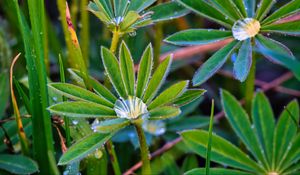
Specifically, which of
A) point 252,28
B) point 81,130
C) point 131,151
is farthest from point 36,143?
point 252,28

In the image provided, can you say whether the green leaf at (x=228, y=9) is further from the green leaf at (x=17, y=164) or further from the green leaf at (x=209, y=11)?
the green leaf at (x=17, y=164)

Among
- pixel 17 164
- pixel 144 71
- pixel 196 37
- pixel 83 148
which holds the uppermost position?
pixel 196 37

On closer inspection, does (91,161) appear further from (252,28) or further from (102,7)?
(252,28)

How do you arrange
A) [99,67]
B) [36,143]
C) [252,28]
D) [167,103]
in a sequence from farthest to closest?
[99,67], [36,143], [252,28], [167,103]

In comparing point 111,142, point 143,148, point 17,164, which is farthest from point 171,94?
point 17,164

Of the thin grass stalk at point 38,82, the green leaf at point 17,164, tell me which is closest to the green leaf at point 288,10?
the thin grass stalk at point 38,82

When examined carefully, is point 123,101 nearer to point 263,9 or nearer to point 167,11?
point 167,11

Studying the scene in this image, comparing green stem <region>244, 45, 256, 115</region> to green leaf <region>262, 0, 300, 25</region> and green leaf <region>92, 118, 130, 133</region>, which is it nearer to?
green leaf <region>262, 0, 300, 25</region>
